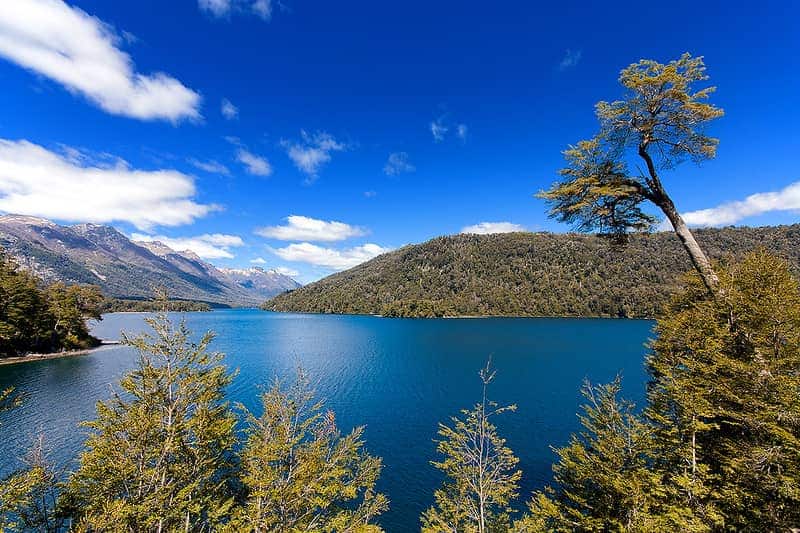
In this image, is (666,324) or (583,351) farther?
(583,351)

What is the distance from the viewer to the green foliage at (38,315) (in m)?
60.6

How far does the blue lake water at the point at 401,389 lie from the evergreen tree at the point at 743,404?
15030mm

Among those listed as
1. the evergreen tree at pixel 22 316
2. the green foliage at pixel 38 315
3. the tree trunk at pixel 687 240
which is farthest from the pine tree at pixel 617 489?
the evergreen tree at pixel 22 316

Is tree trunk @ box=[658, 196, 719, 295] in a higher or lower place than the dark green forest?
higher

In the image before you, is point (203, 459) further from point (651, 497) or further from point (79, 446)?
point (79, 446)

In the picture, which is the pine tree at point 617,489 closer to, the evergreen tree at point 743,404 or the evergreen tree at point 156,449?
the evergreen tree at point 743,404

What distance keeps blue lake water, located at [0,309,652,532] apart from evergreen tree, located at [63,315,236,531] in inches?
352

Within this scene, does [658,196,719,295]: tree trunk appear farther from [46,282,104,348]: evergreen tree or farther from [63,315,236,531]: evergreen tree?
[46,282,104,348]: evergreen tree

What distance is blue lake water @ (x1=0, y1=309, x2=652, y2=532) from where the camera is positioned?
2866 cm

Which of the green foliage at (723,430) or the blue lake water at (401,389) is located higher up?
the green foliage at (723,430)

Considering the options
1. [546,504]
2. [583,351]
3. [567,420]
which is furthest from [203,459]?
[583,351]

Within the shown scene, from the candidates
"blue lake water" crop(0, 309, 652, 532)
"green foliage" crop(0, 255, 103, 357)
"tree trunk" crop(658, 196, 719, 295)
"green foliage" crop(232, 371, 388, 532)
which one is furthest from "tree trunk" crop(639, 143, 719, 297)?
"green foliage" crop(0, 255, 103, 357)

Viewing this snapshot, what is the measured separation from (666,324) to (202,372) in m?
24.3

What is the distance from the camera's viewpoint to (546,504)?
1652 centimetres
